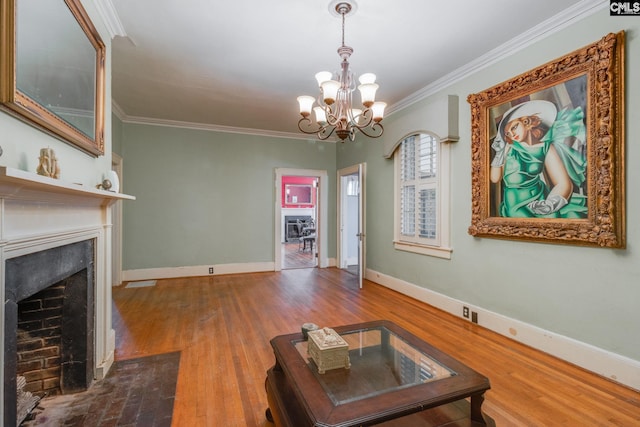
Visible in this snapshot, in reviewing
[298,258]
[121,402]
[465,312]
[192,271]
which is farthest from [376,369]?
[298,258]

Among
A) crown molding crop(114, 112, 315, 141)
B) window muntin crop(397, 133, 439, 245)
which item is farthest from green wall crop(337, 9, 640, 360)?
crown molding crop(114, 112, 315, 141)

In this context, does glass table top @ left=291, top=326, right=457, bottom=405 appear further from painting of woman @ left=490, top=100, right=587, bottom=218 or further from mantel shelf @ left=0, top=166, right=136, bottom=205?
painting of woman @ left=490, top=100, right=587, bottom=218

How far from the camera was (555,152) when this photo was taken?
2502mm

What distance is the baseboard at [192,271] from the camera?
A: 5.06 m

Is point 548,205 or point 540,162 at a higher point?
point 540,162

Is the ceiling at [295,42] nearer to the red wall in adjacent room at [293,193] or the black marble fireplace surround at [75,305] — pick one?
the black marble fireplace surround at [75,305]

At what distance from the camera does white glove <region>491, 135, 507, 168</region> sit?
2.94 metres

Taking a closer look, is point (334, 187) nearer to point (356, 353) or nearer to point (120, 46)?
point (120, 46)

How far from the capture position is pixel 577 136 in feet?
7.72

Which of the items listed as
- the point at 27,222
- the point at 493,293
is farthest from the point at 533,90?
the point at 27,222

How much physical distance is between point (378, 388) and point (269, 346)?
5.12 ft

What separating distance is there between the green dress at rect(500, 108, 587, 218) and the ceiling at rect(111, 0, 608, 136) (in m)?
0.86

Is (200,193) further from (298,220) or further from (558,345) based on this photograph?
(298,220)

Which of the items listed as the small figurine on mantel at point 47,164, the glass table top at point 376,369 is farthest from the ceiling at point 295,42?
the glass table top at point 376,369
